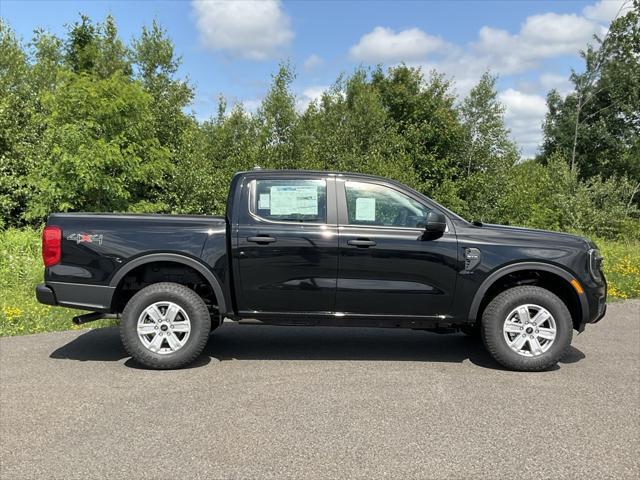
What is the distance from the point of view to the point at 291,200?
5.19 metres

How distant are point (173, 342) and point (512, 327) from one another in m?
3.17

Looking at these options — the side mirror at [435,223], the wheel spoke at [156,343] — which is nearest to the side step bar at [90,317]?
the wheel spoke at [156,343]

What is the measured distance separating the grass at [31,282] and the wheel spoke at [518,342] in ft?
16.1

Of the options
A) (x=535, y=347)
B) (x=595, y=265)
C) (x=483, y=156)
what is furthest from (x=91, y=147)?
(x=483, y=156)

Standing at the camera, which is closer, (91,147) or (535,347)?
(535,347)

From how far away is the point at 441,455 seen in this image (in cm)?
328

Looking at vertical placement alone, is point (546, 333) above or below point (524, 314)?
below

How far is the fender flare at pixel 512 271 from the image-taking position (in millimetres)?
5016

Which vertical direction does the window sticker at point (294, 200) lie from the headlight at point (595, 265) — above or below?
above

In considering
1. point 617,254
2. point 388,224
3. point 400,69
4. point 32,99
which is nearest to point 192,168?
point 32,99

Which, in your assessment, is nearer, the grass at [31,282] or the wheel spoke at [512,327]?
the wheel spoke at [512,327]

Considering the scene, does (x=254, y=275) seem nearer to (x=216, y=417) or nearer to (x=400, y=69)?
(x=216, y=417)

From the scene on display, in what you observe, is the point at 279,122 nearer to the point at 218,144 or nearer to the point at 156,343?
the point at 218,144

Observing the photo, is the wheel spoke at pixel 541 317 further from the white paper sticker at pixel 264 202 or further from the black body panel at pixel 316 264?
the white paper sticker at pixel 264 202
